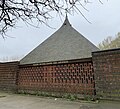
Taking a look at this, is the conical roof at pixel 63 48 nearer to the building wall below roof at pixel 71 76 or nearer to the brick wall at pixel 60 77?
the building wall below roof at pixel 71 76

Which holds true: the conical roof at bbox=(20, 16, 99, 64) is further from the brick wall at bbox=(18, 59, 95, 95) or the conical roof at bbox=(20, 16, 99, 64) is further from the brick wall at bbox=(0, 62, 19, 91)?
the brick wall at bbox=(18, 59, 95, 95)

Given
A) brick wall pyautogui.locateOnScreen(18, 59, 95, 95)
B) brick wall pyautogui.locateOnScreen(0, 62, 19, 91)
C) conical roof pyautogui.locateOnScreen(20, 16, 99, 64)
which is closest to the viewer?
brick wall pyautogui.locateOnScreen(18, 59, 95, 95)

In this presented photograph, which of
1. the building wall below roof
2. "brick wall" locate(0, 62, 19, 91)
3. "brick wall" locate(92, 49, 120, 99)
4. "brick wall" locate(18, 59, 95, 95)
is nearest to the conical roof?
"brick wall" locate(0, 62, 19, 91)

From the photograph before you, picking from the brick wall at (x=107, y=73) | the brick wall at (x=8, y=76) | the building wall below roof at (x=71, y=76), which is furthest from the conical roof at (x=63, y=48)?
the brick wall at (x=107, y=73)

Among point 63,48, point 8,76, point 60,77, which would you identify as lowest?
point 60,77

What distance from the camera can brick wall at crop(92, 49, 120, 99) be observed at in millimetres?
7008

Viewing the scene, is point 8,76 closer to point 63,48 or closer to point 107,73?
point 63,48

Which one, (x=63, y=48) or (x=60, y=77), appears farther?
(x=63, y=48)

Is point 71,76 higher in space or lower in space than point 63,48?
lower

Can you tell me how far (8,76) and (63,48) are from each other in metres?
3.88

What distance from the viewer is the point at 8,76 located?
37.0 feet

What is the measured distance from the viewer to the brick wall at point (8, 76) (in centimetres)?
1097

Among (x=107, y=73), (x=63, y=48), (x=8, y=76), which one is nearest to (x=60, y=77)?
(x=107, y=73)

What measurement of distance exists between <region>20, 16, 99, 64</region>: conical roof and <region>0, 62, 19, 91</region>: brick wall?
175 centimetres
